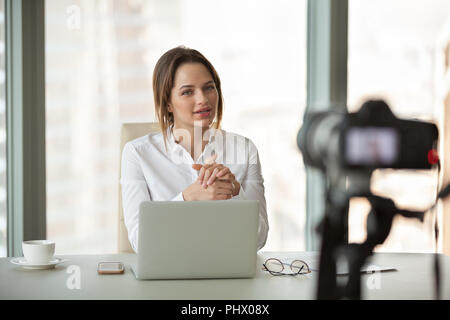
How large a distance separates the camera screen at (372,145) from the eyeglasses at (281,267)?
2.55ft

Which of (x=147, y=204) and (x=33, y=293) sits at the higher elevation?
(x=147, y=204)

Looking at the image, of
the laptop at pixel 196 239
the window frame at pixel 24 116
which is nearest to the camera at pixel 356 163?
the laptop at pixel 196 239

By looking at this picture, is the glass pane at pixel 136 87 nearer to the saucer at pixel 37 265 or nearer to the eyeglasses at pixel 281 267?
the saucer at pixel 37 265

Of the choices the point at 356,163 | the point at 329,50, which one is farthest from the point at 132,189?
the point at 356,163

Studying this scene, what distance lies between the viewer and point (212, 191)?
4.48ft

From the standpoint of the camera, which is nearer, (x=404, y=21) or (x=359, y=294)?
(x=359, y=294)

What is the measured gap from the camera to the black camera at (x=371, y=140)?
40 cm

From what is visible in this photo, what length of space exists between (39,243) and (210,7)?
159 cm

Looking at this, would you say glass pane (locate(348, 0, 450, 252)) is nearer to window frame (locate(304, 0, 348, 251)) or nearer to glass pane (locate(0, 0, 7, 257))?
window frame (locate(304, 0, 348, 251))

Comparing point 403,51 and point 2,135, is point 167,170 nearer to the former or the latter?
point 2,135

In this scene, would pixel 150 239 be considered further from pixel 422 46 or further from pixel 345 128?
pixel 422 46

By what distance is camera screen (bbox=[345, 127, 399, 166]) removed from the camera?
15.5 inches

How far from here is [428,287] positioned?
1017 mm

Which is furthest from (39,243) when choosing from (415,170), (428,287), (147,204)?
(415,170)
